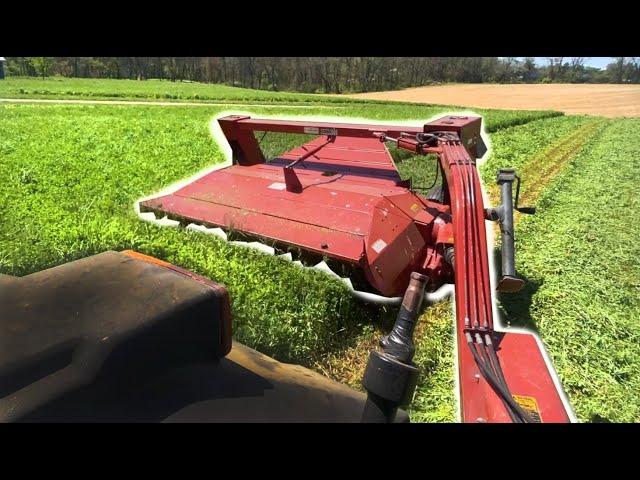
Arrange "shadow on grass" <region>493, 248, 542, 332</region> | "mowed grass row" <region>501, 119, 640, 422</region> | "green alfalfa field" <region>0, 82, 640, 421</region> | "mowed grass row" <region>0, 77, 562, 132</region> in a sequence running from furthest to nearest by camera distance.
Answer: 1. "shadow on grass" <region>493, 248, 542, 332</region>
2. "green alfalfa field" <region>0, 82, 640, 421</region>
3. "mowed grass row" <region>501, 119, 640, 422</region>
4. "mowed grass row" <region>0, 77, 562, 132</region>

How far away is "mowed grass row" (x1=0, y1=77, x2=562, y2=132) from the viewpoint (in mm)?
2516

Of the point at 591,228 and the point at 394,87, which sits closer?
the point at 394,87

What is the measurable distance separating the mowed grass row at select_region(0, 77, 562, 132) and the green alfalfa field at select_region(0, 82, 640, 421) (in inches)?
10.1

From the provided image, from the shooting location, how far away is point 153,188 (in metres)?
5.36

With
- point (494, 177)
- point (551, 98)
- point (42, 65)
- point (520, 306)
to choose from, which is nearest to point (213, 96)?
point (42, 65)

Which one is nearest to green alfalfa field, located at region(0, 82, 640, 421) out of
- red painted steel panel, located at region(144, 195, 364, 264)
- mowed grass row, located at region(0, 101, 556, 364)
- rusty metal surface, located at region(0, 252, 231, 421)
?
mowed grass row, located at region(0, 101, 556, 364)

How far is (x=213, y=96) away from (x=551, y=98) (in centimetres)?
641

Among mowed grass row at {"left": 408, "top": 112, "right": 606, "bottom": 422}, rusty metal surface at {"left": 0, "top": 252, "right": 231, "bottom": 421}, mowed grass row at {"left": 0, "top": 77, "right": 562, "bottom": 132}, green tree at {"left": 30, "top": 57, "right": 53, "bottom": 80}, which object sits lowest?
mowed grass row at {"left": 408, "top": 112, "right": 606, "bottom": 422}

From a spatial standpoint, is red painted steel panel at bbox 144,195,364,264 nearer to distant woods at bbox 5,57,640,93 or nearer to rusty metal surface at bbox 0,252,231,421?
distant woods at bbox 5,57,640,93

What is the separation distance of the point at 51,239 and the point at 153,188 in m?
1.96

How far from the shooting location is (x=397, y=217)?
362 cm

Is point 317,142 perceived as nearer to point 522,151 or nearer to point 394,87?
point 394,87

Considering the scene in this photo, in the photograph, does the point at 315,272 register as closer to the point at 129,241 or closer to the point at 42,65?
the point at 129,241
